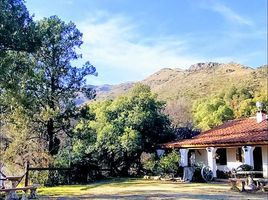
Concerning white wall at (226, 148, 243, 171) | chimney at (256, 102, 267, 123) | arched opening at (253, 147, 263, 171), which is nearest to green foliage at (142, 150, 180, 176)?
white wall at (226, 148, 243, 171)

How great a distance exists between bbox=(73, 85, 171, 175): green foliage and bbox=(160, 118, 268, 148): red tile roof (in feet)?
5.58

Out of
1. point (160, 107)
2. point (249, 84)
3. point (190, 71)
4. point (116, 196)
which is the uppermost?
point (190, 71)

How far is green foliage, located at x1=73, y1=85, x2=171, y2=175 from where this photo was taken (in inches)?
1051

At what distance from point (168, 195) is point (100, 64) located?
1488 centimetres

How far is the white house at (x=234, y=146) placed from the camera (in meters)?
20.9

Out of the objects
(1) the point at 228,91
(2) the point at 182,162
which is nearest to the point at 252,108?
(1) the point at 228,91

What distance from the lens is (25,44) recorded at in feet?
A: 49.3

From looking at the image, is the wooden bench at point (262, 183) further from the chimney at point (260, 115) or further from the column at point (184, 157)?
the chimney at point (260, 115)

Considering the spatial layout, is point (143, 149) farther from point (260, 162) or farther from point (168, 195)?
point (168, 195)

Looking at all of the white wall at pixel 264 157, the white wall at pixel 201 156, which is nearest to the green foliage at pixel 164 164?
the white wall at pixel 201 156

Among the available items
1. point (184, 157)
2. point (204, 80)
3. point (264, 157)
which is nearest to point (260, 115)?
point (264, 157)

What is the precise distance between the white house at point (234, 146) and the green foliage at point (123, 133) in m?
1.76

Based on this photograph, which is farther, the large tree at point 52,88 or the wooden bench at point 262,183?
the large tree at point 52,88

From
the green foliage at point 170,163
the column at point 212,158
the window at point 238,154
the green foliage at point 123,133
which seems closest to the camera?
the column at point 212,158
